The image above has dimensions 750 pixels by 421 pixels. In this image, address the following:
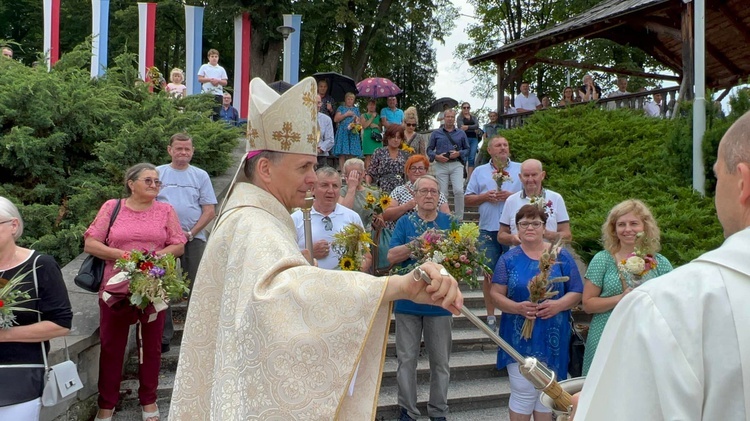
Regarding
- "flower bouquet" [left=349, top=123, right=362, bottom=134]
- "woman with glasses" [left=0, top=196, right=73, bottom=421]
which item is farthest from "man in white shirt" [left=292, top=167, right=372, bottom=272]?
"flower bouquet" [left=349, top=123, right=362, bottom=134]

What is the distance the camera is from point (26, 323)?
4312 mm

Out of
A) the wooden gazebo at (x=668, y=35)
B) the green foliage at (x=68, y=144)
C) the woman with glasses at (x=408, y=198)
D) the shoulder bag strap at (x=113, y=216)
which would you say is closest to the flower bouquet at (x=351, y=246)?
the woman with glasses at (x=408, y=198)

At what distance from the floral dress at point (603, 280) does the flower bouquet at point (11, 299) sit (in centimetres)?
403

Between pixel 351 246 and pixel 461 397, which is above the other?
pixel 351 246

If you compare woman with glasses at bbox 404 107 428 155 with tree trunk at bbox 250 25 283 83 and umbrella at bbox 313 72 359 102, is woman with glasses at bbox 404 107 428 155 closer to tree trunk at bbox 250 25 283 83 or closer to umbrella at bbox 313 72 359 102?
umbrella at bbox 313 72 359 102

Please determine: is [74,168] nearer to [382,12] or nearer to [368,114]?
[368,114]

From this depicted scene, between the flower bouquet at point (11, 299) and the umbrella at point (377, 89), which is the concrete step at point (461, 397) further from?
the umbrella at point (377, 89)

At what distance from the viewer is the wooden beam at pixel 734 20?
14242mm

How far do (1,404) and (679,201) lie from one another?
9.03 meters

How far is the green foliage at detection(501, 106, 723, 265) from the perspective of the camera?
30.0 feet

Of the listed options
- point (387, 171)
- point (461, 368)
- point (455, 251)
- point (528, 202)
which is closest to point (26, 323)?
point (455, 251)

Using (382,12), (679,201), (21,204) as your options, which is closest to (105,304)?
(21,204)

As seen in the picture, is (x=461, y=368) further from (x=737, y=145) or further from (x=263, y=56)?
(x=263, y=56)

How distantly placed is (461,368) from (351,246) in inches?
84.7
